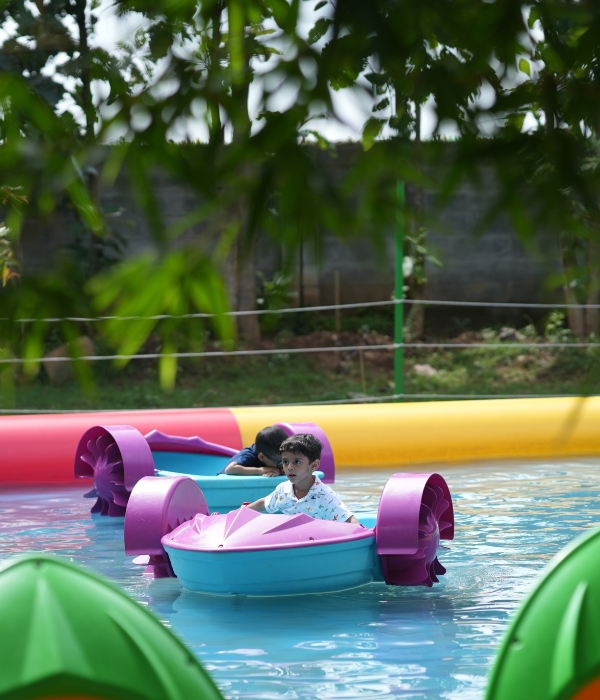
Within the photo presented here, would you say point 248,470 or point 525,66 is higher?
point 525,66

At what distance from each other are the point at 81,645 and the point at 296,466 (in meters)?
3.58

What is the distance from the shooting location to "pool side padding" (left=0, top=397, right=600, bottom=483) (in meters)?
8.70

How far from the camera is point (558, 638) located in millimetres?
2258

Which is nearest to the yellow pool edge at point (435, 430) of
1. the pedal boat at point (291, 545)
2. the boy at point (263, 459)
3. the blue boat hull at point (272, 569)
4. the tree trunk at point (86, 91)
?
the boy at point (263, 459)

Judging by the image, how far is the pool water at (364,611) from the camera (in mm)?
4070

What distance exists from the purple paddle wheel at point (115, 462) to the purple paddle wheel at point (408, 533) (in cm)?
225

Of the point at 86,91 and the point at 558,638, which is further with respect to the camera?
the point at 558,638

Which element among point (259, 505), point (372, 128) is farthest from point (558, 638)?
point (259, 505)

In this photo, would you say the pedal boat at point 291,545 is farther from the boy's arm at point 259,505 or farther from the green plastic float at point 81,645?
the green plastic float at point 81,645

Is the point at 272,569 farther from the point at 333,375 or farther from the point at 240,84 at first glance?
the point at 333,375

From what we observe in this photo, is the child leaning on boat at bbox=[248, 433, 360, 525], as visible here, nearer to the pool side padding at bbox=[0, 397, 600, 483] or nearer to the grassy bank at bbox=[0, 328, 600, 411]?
the pool side padding at bbox=[0, 397, 600, 483]

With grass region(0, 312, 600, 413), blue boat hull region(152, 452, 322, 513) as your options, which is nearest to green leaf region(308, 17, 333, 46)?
blue boat hull region(152, 452, 322, 513)

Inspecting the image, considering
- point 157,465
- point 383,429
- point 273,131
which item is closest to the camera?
point 273,131

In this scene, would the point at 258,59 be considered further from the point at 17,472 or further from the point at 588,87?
the point at 17,472
